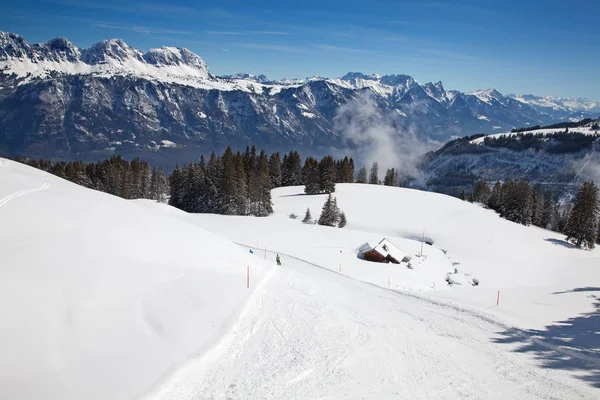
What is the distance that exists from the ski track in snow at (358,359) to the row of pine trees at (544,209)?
204ft

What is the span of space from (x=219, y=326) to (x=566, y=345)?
51.0ft

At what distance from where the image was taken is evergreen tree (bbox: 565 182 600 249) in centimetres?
6384

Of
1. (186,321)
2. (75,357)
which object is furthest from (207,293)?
(75,357)

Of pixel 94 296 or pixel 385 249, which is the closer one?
pixel 94 296

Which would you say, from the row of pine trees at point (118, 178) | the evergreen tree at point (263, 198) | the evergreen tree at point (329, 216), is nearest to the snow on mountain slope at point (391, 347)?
the evergreen tree at point (329, 216)

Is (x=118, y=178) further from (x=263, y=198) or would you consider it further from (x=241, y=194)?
(x=263, y=198)

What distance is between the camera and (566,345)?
15.7 meters

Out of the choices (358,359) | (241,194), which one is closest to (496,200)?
(241,194)

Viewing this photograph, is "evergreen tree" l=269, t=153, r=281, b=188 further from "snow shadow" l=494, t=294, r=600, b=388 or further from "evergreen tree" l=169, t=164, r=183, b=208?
"snow shadow" l=494, t=294, r=600, b=388

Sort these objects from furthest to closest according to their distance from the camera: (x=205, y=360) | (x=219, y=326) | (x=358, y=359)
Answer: (x=219, y=326) → (x=358, y=359) → (x=205, y=360)

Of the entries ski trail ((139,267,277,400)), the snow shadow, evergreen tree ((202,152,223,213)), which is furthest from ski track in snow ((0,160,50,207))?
evergreen tree ((202,152,223,213))

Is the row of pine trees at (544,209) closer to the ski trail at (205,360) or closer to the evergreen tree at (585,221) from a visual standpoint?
the evergreen tree at (585,221)

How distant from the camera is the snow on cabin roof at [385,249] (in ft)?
152

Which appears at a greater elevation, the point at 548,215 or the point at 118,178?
the point at 118,178
